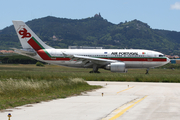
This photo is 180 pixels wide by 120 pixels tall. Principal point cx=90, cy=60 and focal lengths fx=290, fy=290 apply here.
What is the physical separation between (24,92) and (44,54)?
84.7 ft

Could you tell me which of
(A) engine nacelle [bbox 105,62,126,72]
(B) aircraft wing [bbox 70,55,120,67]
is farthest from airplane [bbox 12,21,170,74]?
(A) engine nacelle [bbox 105,62,126,72]

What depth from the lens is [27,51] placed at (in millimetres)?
43312

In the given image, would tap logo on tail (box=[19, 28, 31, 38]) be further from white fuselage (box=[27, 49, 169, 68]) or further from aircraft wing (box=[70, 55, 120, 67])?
aircraft wing (box=[70, 55, 120, 67])

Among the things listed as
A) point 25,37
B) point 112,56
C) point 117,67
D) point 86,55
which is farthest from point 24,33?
point 117,67

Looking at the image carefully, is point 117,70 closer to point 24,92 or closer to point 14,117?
point 24,92

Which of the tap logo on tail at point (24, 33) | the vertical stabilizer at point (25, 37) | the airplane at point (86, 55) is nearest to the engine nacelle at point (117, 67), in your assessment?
the airplane at point (86, 55)

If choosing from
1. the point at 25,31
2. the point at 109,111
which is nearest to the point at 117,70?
the point at 25,31

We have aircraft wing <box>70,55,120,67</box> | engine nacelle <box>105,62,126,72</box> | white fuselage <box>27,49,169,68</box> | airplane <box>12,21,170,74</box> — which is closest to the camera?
aircraft wing <box>70,55,120,67</box>

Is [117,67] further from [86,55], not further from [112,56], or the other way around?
[86,55]

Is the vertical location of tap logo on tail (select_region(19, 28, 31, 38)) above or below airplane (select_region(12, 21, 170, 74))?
above

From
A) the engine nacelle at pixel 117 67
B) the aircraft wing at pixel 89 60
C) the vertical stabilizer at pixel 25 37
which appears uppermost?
the vertical stabilizer at pixel 25 37

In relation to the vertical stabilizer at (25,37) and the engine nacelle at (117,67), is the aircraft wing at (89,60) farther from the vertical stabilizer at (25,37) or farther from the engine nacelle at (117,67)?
the vertical stabilizer at (25,37)

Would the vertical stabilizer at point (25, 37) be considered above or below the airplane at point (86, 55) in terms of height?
above

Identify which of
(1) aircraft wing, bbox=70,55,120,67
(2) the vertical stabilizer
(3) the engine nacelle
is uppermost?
(2) the vertical stabilizer
